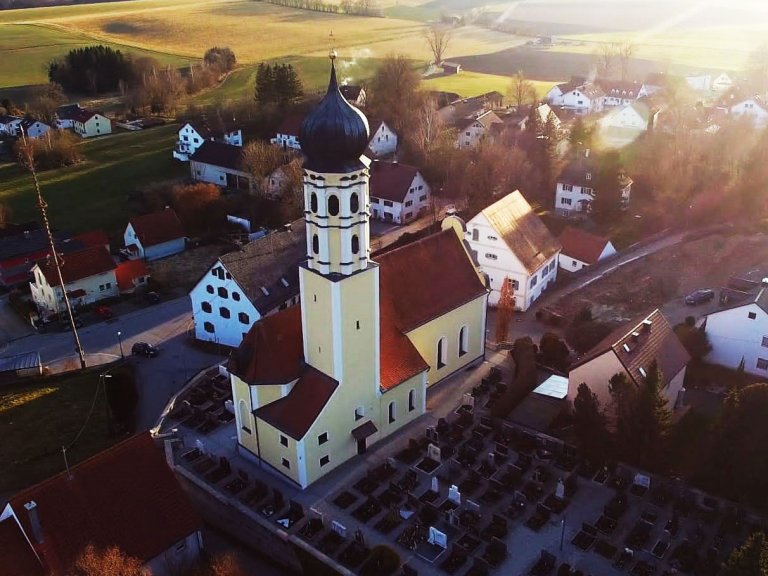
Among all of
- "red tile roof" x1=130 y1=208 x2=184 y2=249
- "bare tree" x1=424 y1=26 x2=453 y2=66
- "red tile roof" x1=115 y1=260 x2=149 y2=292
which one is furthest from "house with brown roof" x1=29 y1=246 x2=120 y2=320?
"bare tree" x1=424 y1=26 x2=453 y2=66

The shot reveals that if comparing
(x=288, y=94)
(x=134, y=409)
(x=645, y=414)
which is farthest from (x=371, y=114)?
(x=645, y=414)

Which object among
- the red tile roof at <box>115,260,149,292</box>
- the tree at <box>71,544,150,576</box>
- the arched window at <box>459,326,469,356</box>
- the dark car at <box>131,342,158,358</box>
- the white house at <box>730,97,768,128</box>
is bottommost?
the dark car at <box>131,342,158,358</box>

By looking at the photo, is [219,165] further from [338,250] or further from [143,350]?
[338,250]

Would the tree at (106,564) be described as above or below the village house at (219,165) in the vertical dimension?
above

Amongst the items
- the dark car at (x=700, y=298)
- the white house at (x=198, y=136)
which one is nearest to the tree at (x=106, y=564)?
the dark car at (x=700, y=298)

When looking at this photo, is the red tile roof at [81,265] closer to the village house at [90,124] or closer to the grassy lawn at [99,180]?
the grassy lawn at [99,180]

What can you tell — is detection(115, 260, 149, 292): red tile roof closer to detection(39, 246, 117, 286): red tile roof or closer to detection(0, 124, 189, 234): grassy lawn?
detection(39, 246, 117, 286): red tile roof

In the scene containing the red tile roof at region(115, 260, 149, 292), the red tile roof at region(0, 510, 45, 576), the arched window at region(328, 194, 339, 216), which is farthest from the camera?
the red tile roof at region(115, 260, 149, 292)
